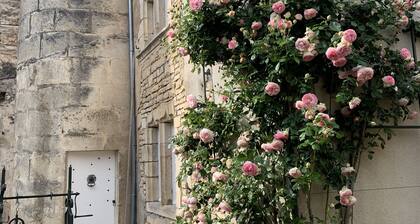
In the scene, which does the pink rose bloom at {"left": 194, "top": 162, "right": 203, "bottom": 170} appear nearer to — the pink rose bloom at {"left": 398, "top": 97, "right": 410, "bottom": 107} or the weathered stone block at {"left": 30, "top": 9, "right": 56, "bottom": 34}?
the pink rose bloom at {"left": 398, "top": 97, "right": 410, "bottom": 107}

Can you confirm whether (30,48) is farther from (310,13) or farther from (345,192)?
(345,192)

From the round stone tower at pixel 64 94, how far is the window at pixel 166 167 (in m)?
1.49

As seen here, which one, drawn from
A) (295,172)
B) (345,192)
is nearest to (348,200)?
(345,192)

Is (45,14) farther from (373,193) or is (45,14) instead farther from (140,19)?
(373,193)

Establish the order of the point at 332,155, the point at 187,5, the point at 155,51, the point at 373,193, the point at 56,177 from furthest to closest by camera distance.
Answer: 1. the point at 56,177
2. the point at 155,51
3. the point at 187,5
4. the point at 373,193
5. the point at 332,155

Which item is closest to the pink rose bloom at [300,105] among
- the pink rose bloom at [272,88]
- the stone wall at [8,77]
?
the pink rose bloom at [272,88]

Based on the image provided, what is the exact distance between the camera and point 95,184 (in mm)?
7211

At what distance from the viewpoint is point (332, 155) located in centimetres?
265

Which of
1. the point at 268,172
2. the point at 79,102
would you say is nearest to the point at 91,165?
the point at 79,102

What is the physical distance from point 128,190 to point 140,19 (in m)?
2.98

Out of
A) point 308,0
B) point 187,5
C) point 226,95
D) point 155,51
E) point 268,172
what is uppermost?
point 155,51

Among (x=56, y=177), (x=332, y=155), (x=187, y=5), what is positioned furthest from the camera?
(x=56, y=177)

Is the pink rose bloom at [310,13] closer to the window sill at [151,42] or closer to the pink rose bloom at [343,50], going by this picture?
the pink rose bloom at [343,50]

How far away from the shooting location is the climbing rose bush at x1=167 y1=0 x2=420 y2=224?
2.58 m
